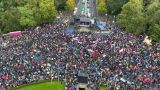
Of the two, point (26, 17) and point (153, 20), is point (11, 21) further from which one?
point (153, 20)

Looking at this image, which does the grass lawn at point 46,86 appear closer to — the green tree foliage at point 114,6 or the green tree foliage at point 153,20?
the green tree foliage at point 153,20

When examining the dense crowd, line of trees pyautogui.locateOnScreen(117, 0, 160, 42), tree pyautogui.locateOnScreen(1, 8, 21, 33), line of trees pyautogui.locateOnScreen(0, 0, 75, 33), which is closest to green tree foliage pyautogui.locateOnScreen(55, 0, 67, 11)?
line of trees pyautogui.locateOnScreen(0, 0, 75, 33)

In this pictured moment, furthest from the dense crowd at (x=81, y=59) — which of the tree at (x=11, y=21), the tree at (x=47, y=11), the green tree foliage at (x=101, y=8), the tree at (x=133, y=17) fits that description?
the green tree foliage at (x=101, y=8)

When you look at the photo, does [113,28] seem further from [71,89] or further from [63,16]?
[71,89]

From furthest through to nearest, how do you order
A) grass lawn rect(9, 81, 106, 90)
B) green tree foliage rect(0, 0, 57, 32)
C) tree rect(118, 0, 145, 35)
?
green tree foliage rect(0, 0, 57, 32) < tree rect(118, 0, 145, 35) < grass lawn rect(9, 81, 106, 90)

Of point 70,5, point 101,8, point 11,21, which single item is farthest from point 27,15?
point 101,8

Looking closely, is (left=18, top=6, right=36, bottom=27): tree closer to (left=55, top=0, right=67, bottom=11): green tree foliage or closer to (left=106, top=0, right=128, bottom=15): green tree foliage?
(left=55, top=0, right=67, bottom=11): green tree foliage

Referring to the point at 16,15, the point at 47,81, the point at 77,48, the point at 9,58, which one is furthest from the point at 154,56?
the point at 16,15
